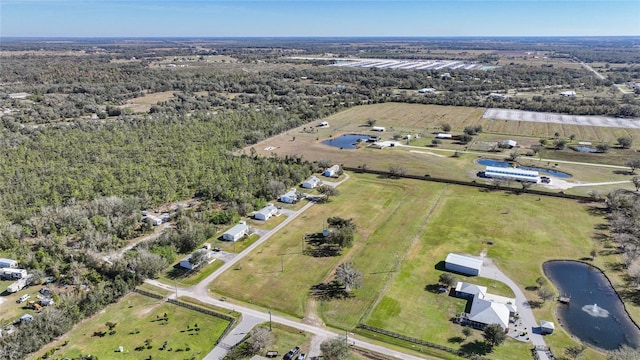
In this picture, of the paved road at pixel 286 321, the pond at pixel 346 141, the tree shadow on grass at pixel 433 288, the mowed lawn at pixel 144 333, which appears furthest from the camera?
the pond at pixel 346 141

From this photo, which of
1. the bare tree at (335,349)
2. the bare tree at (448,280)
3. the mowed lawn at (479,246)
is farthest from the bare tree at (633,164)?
the bare tree at (335,349)

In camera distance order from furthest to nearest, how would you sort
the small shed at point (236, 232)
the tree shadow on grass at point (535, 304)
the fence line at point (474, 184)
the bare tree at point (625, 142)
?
the bare tree at point (625, 142)
the fence line at point (474, 184)
the small shed at point (236, 232)
the tree shadow on grass at point (535, 304)

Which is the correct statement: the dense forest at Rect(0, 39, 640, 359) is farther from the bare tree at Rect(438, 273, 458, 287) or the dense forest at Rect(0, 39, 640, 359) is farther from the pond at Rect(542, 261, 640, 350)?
the pond at Rect(542, 261, 640, 350)

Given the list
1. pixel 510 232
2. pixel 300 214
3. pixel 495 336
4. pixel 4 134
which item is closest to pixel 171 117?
pixel 4 134

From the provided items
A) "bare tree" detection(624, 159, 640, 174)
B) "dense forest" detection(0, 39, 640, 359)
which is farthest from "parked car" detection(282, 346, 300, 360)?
"bare tree" detection(624, 159, 640, 174)

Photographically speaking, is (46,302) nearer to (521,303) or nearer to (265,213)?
(265,213)

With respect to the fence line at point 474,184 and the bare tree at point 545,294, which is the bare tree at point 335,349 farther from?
the fence line at point 474,184
